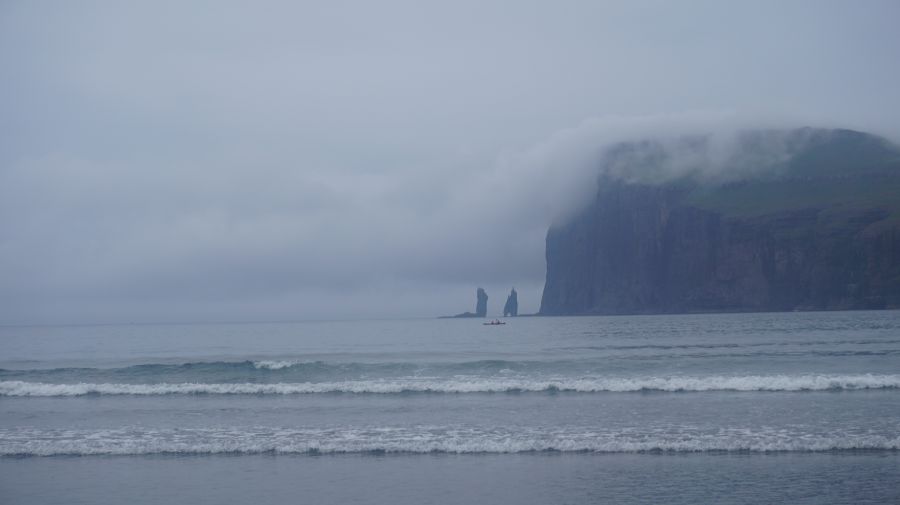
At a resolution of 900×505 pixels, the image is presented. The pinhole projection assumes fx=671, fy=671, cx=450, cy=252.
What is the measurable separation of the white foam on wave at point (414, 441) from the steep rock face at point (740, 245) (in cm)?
12512

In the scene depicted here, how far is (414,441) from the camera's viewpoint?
61.7 feet

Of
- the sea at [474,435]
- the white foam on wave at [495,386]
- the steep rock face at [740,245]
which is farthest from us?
the steep rock face at [740,245]

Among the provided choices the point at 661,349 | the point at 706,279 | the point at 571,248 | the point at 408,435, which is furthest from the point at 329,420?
the point at 571,248

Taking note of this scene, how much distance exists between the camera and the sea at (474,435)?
14.1m

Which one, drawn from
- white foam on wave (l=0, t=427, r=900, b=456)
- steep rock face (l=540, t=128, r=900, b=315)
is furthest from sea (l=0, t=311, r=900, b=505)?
steep rock face (l=540, t=128, r=900, b=315)

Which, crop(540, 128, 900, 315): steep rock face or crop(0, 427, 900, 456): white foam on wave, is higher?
crop(540, 128, 900, 315): steep rock face

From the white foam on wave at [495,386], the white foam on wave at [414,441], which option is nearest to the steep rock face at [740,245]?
the white foam on wave at [495,386]

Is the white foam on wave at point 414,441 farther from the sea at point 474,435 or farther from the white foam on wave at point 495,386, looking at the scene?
the white foam on wave at point 495,386

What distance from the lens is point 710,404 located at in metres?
24.0

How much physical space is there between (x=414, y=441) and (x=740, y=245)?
14795 centimetres

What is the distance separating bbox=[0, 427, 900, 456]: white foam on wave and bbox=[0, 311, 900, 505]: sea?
8 cm

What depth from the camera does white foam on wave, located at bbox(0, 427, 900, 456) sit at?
17.0 metres

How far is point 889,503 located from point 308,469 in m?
12.2

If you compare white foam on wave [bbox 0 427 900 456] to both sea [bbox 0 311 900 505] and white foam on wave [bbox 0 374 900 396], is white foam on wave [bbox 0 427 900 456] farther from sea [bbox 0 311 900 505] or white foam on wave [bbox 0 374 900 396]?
white foam on wave [bbox 0 374 900 396]
